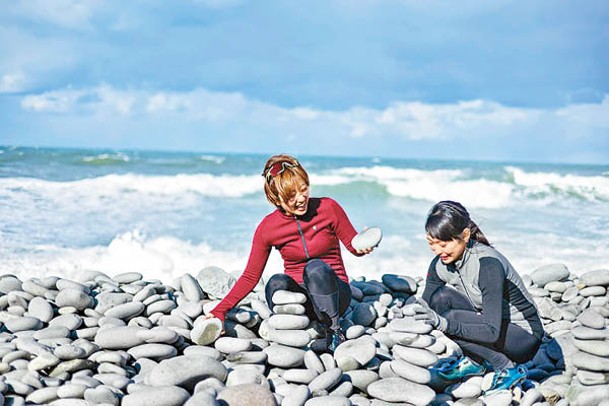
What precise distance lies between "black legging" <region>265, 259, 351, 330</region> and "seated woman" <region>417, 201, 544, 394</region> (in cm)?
56

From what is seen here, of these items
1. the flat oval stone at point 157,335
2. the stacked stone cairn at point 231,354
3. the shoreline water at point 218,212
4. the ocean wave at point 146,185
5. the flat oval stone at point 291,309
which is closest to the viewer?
the stacked stone cairn at point 231,354

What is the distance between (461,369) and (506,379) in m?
0.24

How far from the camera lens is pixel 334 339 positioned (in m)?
3.79

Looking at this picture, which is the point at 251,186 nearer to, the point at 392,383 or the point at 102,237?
the point at 102,237

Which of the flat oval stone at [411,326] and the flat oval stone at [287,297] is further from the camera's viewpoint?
the flat oval stone at [287,297]

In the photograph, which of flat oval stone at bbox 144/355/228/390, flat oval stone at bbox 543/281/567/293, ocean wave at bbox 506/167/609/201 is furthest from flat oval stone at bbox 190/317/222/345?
ocean wave at bbox 506/167/609/201

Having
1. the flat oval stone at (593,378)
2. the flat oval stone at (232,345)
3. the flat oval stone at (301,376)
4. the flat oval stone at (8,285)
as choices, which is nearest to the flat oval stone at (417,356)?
the flat oval stone at (301,376)

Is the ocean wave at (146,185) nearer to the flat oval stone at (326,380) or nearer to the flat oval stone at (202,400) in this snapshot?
the flat oval stone at (326,380)

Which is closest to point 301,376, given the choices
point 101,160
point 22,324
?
point 22,324

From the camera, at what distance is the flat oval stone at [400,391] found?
3.15 m

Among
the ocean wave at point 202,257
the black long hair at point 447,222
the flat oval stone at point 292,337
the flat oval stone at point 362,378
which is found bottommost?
the ocean wave at point 202,257

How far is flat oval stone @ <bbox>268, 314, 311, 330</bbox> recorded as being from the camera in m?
3.78

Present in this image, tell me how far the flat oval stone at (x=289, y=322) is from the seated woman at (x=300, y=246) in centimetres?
10

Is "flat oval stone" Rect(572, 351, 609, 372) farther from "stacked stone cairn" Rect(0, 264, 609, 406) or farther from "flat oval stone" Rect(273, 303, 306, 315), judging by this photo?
"flat oval stone" Rect(273, 303, 306, 315)
